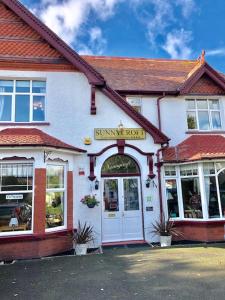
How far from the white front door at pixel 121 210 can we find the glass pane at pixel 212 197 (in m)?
2.83

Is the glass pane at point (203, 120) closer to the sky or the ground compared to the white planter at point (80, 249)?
closer to the sky

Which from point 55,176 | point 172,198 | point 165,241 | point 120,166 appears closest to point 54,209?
point 55,176

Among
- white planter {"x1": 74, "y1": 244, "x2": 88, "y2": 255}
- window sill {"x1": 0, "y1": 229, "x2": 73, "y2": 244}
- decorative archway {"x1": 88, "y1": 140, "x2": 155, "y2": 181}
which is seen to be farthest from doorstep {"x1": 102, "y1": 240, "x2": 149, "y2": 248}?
decorative archway {"x1": 88, "y1": 140, "x2": 155, "y2": 181}

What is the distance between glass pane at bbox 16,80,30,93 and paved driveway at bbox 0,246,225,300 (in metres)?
6.64

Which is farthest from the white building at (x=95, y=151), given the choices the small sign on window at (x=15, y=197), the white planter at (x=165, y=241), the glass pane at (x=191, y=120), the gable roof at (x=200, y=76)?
the gable roof at (x=200, y=76)

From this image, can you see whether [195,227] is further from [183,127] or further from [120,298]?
[120,298]

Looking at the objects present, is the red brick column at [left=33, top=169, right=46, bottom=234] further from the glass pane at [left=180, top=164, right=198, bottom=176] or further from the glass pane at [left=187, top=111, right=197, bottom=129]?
the glass pane at [left=187, top=111, right=197, bottom=129]

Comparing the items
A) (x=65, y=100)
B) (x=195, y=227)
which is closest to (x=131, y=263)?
(x=195, y=227)

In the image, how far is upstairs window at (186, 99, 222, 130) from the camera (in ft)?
44.5

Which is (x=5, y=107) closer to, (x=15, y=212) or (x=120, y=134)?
(x=15, y=212)

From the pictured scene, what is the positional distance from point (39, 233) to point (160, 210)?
16.3 ft

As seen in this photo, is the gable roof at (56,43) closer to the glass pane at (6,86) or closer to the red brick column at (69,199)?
the glass pane at (6,86)

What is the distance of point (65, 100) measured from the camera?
1156 centimetres

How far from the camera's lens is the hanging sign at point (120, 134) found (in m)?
11.6
